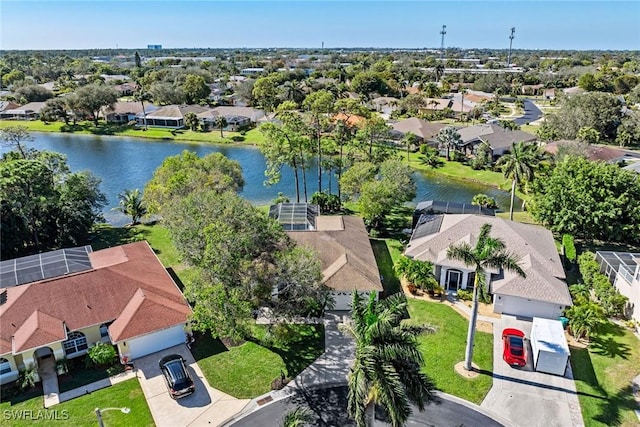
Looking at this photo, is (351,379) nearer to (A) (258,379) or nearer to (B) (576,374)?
(A) (258,379)

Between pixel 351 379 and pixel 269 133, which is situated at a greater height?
pixel 269 133

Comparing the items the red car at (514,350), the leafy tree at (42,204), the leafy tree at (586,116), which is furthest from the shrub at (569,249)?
the leafy tree at (586,116)

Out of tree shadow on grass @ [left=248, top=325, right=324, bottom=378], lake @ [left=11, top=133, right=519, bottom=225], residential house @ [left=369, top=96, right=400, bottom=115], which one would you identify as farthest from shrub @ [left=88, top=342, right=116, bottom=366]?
residential house @ [left=369, top=96, right=400, bottom=115]

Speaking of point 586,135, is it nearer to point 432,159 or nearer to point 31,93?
point 432,159

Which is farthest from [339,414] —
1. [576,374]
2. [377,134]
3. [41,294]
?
[377,134]

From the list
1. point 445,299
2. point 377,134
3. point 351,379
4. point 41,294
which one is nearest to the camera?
point 351,379

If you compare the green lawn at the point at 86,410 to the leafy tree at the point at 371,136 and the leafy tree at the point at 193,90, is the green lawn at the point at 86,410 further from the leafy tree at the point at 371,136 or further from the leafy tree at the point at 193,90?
the leafy tree at the point at 193,90

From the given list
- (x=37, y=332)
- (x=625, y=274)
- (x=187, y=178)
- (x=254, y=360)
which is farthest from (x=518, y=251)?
(x=37, y=332)
